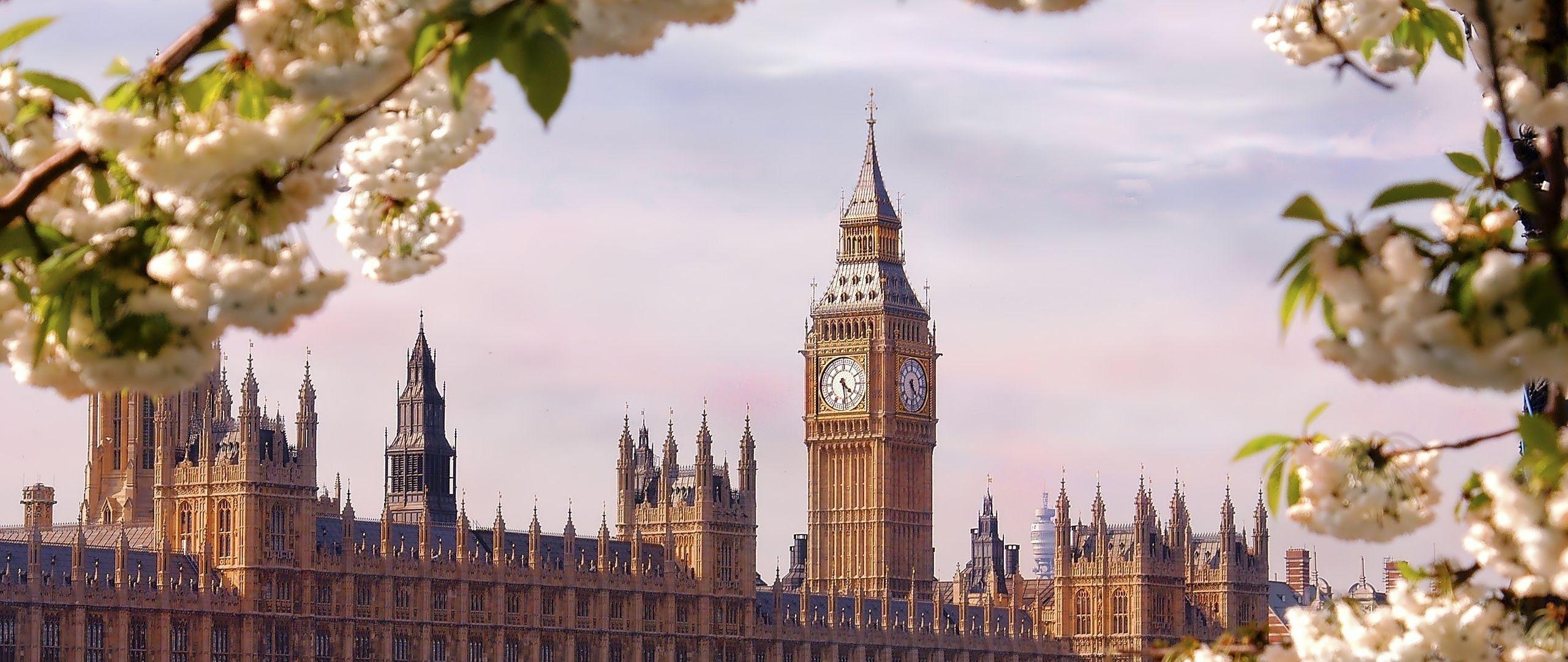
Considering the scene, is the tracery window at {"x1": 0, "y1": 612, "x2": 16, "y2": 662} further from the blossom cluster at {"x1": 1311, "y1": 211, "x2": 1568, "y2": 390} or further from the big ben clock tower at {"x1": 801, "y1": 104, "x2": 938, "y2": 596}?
the blossom cluster at {"x1": 1311, "y1": 211, "x2": 1568, "y2": 390}

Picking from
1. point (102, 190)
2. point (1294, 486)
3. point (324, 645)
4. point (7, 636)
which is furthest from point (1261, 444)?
point (324, 645)

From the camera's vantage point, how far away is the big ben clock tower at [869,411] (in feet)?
400

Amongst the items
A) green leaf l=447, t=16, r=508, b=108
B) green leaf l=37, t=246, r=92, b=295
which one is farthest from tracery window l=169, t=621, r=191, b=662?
green leaf l=447, t=16, r=508, b=108

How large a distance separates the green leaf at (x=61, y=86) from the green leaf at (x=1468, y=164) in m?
4.06

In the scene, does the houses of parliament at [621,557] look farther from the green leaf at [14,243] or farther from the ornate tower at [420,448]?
the green leaf at [14,243]

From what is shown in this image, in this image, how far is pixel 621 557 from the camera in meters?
101

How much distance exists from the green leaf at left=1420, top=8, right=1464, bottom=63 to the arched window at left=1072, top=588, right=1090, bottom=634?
368 feet

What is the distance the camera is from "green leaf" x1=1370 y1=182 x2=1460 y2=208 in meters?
6.89

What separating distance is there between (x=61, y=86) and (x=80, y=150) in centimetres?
71

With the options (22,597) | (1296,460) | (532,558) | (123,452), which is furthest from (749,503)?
(1296,460)

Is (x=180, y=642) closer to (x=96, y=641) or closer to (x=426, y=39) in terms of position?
(x=96, y=641)

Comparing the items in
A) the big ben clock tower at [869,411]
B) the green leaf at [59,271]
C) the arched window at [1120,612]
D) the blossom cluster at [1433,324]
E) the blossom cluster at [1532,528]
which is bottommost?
the blossom cluster at [1532,528]

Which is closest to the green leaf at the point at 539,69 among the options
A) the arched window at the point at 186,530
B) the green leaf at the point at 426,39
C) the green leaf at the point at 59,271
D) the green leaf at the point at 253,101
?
the green leaf at the point at 426,39

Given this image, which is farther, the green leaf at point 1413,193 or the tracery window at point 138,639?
the tracery window at point 138,639
